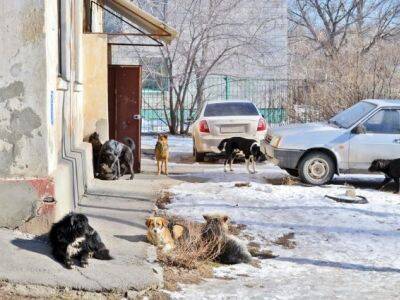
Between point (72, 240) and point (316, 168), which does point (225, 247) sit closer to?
point (72, 240)

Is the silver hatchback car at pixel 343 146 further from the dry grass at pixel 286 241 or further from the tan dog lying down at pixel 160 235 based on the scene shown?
the tan dog lying down at pixel 160 235

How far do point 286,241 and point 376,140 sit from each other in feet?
16.2

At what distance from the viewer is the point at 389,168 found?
12.2m

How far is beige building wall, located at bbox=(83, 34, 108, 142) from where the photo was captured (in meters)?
11.9

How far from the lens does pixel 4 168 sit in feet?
22.2

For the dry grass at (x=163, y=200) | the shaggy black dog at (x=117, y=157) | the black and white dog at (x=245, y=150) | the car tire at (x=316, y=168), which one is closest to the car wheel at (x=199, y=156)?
the black and white dog at (x=245, y=150)

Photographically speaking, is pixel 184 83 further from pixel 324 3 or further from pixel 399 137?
pixel 324 3

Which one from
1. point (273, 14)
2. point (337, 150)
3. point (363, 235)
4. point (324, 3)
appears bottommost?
point (363, 235)

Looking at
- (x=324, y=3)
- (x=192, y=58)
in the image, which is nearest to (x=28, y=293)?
(x=192, y=58)

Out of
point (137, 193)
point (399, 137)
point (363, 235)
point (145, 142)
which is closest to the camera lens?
point (363, 235)

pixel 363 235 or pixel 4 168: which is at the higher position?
pixel 4 168

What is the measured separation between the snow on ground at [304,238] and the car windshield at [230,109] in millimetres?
4136

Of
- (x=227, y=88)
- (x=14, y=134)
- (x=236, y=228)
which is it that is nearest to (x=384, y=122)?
(x=236, y=228)

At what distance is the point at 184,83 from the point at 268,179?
38.6 feet
